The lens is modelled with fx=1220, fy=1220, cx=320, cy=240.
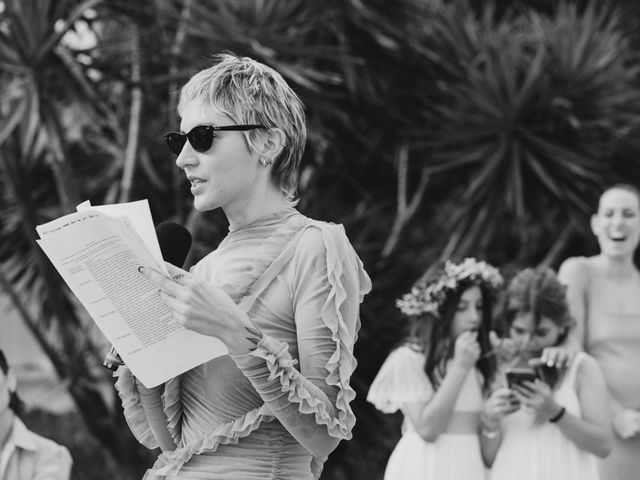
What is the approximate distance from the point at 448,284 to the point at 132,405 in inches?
114

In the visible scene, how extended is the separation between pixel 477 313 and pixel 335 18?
4.82 metres

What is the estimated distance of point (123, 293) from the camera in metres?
2.20

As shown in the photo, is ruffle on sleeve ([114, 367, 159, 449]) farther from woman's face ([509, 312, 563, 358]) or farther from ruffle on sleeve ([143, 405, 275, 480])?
woman's face ([509, 312, 563, 358])

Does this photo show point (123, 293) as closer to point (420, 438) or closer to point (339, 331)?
point (339, 331)

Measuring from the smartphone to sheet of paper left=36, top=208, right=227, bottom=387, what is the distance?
8.50 feet

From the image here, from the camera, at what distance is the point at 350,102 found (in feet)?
32.3

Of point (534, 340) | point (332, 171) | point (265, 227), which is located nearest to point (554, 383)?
point (534, 340)

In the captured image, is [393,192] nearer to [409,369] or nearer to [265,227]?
[409,369]

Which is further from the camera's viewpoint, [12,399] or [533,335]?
[533,335]

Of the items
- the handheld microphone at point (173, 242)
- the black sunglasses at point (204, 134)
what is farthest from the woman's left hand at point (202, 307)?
the handheld microphone at point (173, 242)

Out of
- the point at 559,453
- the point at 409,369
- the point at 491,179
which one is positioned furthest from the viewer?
the point at 491,179

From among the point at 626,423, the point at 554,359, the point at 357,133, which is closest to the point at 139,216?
the point at 554,359

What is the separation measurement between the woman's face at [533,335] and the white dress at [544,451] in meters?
0.15

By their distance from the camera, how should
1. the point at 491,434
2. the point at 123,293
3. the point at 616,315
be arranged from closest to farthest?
the point at 123,293 → the point at 491,434 → the point at 616,315
